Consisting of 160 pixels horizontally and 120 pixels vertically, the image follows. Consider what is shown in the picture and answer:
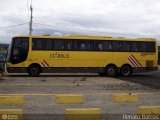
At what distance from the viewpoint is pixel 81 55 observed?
31.4 m

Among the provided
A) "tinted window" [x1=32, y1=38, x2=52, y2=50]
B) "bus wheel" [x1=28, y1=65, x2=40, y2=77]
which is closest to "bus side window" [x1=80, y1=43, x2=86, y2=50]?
"tinted window" [x1=32, y1=38, x2=52, y2=50]

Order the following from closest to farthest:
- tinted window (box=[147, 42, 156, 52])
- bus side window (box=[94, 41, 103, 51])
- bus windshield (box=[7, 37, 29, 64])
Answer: bus windshield (box=[7, 37, 29, 64])
bus side window (box=[94, 41, 103, 51])
tinted window (box=[147, 42, 156, 52])

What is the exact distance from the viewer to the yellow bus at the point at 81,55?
3028 centimetres

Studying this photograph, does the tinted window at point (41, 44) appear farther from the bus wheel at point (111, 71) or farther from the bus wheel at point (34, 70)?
the bus wheel at point (111, 71)

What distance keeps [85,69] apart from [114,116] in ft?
63.6

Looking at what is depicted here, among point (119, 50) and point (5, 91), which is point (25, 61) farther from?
point (5, 91)

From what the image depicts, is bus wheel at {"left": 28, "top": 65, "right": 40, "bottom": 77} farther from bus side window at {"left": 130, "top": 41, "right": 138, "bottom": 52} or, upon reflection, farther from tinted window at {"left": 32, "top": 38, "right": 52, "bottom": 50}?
bus side window at {"left": 130, "top": 41, "right": 138, "bottom": 52}

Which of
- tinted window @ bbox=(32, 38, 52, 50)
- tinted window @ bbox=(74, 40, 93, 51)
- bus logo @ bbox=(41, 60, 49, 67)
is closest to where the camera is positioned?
tinted window @ bbox=(32, 38, 52, 50)

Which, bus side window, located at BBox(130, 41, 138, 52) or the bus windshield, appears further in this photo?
bus side window, located at BBox(130, 41, 138, 52)

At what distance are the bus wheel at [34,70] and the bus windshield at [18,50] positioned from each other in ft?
2.72

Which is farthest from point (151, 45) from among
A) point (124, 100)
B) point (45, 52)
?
point (124, 100)

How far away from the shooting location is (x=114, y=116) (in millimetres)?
12023

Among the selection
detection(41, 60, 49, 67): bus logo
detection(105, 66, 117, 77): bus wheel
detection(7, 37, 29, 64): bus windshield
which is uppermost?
detection(7, 37, 29, 64): bus windshield

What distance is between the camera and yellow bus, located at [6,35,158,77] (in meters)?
30.3
